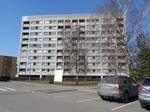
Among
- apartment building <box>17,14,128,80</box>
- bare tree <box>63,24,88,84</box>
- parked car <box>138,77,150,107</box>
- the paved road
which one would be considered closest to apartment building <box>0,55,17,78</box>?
apartment building <box>17,14,128,80</box>

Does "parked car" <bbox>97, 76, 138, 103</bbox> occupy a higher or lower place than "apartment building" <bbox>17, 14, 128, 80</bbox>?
lower

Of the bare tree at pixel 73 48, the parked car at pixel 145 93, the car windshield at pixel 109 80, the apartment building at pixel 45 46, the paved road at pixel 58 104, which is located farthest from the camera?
the apartment building at pixel 45 46

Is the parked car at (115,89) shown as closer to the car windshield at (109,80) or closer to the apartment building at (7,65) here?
the car windshield at (109,80)

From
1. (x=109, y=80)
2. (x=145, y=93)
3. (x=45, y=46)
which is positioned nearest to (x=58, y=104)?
(x=109, y=80)

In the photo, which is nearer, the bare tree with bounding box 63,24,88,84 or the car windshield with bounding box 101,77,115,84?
the car windshield with bounding box 101,77,115,84

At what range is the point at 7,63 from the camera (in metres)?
115

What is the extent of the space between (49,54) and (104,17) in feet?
210

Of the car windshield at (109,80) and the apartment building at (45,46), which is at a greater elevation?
the apartment building at (45,46)

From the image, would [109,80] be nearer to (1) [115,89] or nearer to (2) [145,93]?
(1) [115,89]

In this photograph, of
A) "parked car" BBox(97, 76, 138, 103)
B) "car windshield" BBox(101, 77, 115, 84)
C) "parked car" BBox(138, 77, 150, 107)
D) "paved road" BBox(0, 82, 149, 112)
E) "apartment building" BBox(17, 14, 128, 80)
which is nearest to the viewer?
"paved road" BBox(0, 82, 149, 112)

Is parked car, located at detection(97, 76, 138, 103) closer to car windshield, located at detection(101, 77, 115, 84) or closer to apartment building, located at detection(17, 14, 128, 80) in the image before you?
car windshield, located at detection(101, 77, 115, 84)

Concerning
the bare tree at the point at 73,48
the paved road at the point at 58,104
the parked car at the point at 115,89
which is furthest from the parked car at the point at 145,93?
the bare tree at the point at 73,48

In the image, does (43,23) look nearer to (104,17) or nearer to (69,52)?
(69,52)

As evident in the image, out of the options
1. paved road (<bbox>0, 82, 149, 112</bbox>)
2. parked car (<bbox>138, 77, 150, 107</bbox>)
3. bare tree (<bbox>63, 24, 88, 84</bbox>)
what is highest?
bare tree (<bbox>63, 24, 88, 84</bbox>)
